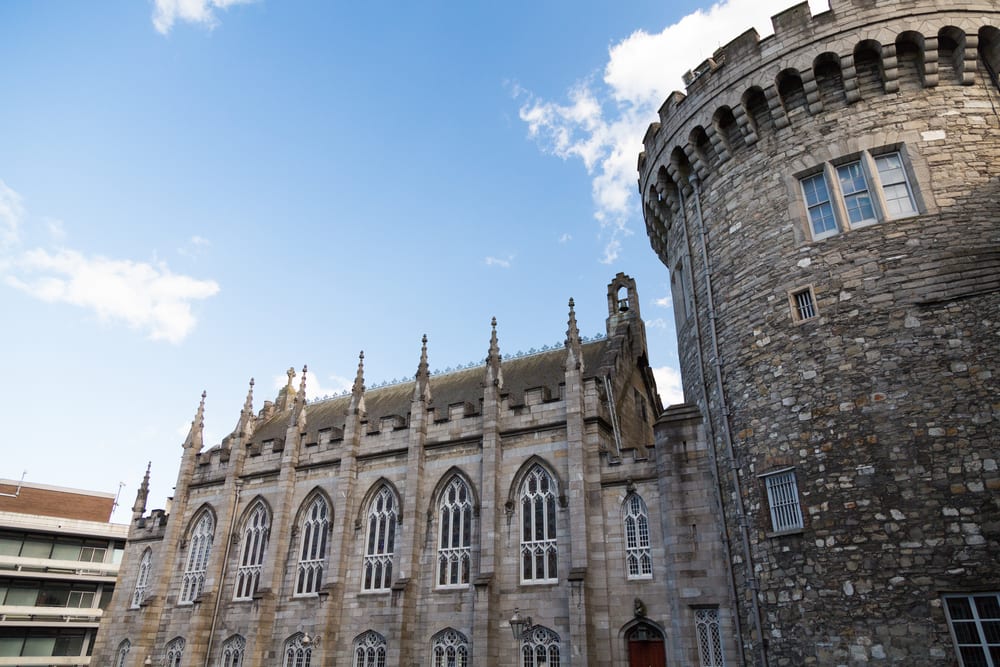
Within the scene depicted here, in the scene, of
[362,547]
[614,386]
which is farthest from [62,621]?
[614,386]

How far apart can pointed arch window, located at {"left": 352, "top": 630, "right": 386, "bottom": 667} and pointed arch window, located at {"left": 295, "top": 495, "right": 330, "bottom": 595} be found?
295 centimetres

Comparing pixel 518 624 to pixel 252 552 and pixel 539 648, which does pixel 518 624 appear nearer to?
pixel 539 648

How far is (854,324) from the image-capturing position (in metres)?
14.3

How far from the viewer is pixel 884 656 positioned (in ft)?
39.8

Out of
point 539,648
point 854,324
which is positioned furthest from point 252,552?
point 854,324

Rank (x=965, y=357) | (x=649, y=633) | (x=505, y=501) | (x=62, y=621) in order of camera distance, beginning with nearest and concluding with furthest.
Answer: (x=965, y=357)
(x=649, y=633)
(x=505, y=501)
(x=62, y=621)

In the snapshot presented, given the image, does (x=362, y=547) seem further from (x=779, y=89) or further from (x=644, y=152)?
(x=779, y=89)

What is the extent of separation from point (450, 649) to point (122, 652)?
1822 centimetres

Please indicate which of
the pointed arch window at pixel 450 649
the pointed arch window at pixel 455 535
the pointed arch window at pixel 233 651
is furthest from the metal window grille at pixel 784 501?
the pointed arch window at pixel 233 651

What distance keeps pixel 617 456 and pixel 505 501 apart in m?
4.25

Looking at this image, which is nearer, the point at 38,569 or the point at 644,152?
the point at 644,152

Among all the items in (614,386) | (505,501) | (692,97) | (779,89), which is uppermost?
(692,97)

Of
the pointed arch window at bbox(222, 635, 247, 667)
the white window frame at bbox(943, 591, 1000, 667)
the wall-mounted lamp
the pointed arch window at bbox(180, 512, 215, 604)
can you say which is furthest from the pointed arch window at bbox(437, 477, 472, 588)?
the white window frame at bbox(943, 591, 1000, 667)

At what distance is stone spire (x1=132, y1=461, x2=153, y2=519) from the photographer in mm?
34438
